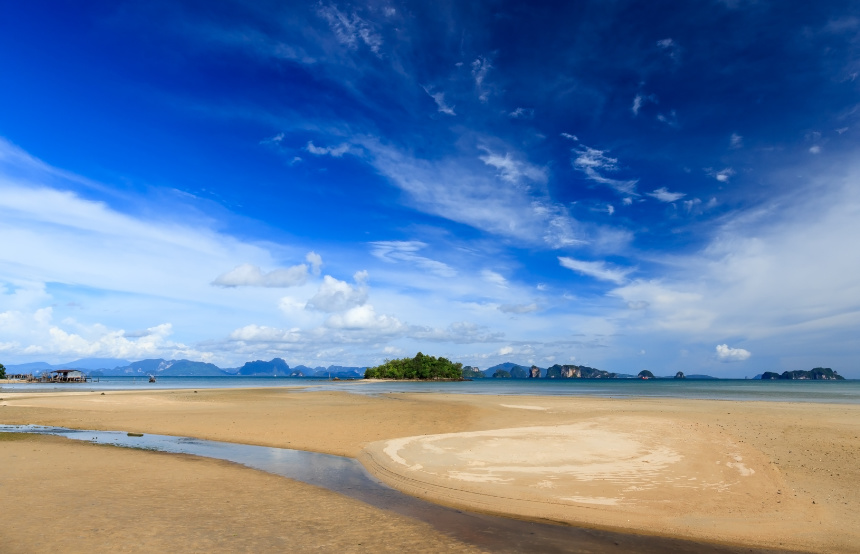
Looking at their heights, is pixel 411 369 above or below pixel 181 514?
above

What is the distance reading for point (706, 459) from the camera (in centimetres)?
1454

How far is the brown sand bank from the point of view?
26.5ft

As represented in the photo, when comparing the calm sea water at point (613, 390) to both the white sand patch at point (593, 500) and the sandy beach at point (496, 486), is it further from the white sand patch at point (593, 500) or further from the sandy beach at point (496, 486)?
the white sand patch at point (593, 500)

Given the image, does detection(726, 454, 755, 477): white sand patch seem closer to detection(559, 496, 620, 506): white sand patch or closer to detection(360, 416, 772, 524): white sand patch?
detection(360, 416, 772, 524): white sand patch

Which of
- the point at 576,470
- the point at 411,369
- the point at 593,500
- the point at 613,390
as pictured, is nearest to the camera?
the point at 593,500

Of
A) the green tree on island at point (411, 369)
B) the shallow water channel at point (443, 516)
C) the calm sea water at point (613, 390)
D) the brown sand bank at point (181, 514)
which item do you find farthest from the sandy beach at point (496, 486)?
the green tree on island at point (411, 369)

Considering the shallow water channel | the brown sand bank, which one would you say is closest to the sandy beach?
the brown sand bank

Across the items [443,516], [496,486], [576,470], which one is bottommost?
[443,516]

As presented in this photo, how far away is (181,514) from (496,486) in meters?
7.48

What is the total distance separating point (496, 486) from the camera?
1183cm

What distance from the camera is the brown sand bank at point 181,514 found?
8.07 meters

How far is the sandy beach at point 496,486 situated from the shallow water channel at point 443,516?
0.44m

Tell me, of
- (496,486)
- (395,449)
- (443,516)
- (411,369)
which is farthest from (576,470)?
(411,369)

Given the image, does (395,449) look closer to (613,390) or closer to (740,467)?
(740,467)
